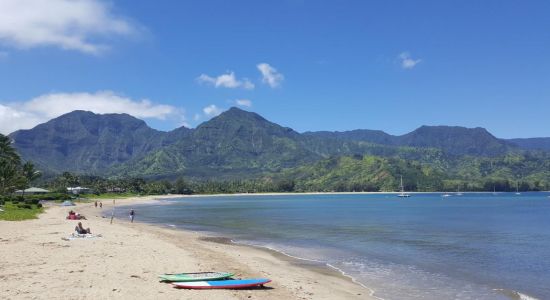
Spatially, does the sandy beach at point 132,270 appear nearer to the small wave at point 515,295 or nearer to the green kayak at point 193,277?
the green kayak at point 193,277

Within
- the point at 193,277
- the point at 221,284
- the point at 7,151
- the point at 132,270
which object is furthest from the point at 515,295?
the point at 7,151

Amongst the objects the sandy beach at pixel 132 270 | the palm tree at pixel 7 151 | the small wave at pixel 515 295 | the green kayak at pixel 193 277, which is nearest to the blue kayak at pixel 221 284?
the sandy beach at pixel 132 270

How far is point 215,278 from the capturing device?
66.8 feet

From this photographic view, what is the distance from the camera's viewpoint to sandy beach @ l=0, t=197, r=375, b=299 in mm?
17562

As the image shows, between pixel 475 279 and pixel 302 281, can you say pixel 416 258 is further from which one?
pixel 302 281

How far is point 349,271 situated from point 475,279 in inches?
289

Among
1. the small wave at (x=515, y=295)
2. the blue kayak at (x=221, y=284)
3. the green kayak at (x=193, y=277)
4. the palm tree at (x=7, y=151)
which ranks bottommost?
the small wave at (x=515, y=295)

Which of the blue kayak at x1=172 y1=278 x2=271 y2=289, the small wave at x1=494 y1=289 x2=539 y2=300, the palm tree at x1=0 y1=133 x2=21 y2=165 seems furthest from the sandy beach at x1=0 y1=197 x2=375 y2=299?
the palm tree at x1=0 y1=133 x2=21 y2=165

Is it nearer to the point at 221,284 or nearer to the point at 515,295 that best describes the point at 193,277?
the point at 221,284

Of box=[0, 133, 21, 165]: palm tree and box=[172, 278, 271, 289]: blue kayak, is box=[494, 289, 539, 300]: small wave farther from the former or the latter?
box=[0, 133, 21, 165]: palm tree

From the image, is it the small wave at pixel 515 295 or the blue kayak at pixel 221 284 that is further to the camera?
the small wave at pixel 515 295

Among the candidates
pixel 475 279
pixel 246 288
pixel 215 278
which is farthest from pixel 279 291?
pixel 475 279

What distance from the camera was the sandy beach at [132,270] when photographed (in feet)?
57.6

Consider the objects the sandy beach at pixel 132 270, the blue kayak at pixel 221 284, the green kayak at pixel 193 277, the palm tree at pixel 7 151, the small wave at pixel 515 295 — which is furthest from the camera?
the palm tree at pixel 7 151
